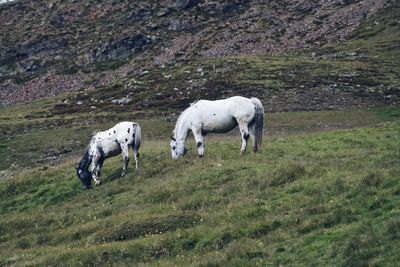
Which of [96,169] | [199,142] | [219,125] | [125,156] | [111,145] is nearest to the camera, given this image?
[199,142]

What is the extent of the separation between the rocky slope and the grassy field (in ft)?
194

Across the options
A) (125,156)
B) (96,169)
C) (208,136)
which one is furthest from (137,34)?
(125,156)

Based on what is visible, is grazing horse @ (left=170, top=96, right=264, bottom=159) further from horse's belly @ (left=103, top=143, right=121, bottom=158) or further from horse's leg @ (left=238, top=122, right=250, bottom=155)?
horse's belly @ (left=103, top=143, right=121, bottom=158)

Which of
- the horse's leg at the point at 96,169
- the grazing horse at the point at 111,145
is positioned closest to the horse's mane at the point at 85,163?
the grazing horse at the point at 111,145

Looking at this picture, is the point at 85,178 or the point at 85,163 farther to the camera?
the point at 85,163

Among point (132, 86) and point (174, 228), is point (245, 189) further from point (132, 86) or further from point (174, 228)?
point (132, 86)

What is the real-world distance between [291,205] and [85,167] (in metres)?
13.0

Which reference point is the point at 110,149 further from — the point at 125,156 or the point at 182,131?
the point at 182,131

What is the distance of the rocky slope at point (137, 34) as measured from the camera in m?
95.3

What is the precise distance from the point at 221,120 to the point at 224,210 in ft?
29.9

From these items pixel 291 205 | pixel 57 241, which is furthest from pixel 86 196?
pixel 291 205

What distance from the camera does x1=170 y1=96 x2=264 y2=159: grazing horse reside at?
92.8ft

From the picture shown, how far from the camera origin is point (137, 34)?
10875 cm

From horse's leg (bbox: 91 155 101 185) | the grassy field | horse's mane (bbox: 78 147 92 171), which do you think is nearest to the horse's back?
the grassy field
